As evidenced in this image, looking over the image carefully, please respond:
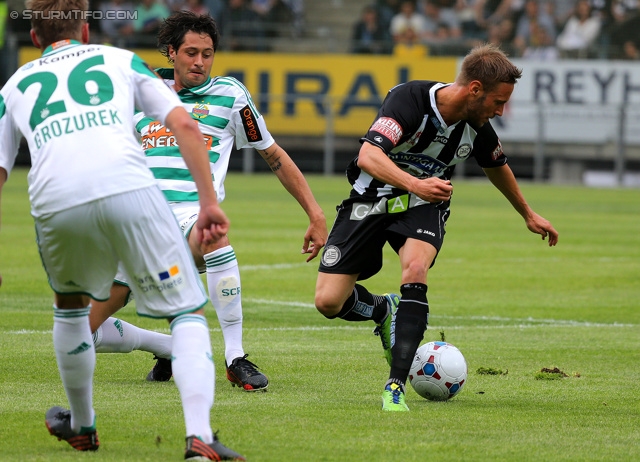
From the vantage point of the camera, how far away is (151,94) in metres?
4.66

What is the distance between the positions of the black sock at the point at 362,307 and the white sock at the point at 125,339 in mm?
1047

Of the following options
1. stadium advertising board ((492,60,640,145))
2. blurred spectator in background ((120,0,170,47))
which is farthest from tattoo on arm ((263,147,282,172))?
blurred spectator in background ((120,0,170,47))

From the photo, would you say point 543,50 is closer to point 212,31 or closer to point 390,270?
point 390,270

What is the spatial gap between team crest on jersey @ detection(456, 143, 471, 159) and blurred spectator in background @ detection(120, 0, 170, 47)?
73.6 feet

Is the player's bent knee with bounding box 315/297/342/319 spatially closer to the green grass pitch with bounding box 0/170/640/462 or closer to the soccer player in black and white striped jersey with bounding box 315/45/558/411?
the soccer player in black and white striped jersey with bounding box 315/45/558/411

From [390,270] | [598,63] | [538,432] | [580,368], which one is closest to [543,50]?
[598,63]

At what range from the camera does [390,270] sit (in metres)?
13.4

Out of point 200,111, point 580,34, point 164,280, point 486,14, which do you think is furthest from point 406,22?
point 164,280

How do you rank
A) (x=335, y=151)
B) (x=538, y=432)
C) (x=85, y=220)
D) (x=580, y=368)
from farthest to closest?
1. (x=335, y=151)
2. (x=580, y=368)
3. (x=538, y=432)
4. (x=85, y=220)

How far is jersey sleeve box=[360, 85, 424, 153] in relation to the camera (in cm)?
628

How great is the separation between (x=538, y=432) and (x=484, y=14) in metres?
25.6

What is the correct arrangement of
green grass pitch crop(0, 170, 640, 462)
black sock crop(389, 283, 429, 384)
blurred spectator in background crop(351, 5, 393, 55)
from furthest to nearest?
blurred spectator in background crop(351, 5, 393, 55) → black sock crop(389, 283, 429, 384) → green grass pitch crop(0, 170, 640, 462)

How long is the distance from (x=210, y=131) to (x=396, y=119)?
1.24 metres

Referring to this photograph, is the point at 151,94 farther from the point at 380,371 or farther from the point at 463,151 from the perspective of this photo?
the point at 380,371
